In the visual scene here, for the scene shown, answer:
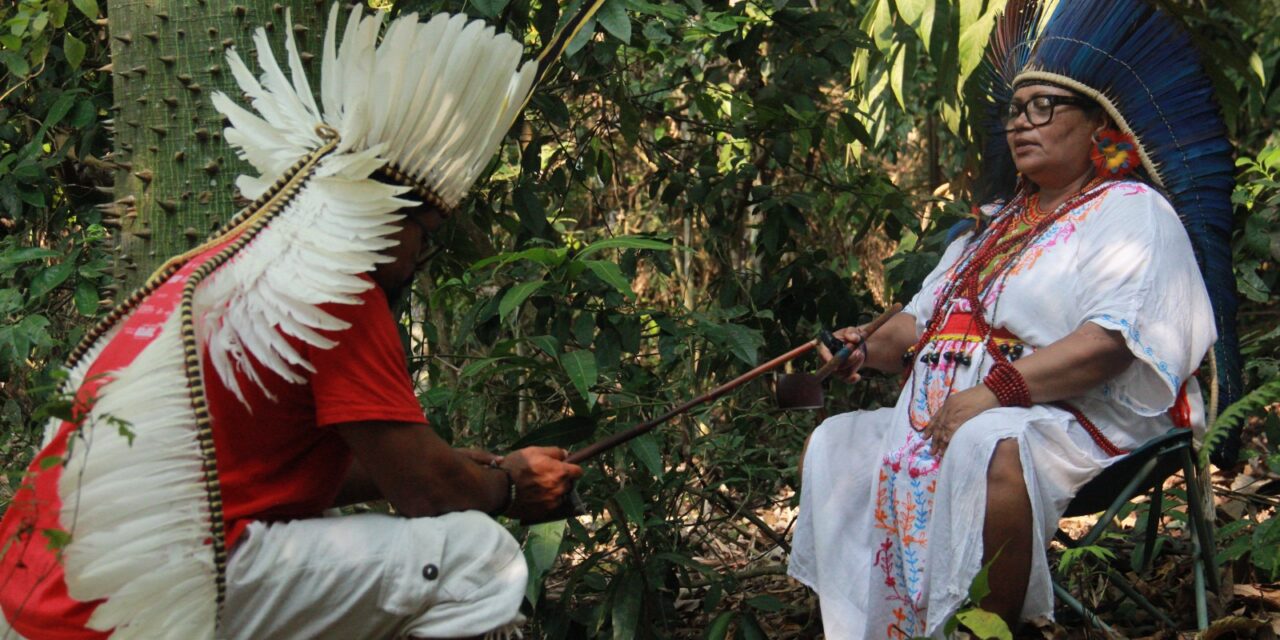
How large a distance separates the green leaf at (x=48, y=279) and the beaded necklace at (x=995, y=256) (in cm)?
235

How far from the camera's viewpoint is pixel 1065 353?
2.98 meters

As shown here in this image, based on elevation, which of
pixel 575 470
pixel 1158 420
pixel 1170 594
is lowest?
pixel 1170 594

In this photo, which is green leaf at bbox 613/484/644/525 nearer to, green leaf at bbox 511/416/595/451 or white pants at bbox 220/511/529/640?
green leaf at bbox 511/416/595/451

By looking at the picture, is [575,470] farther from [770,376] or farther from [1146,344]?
[770,376]

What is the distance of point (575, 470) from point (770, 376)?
2.51m

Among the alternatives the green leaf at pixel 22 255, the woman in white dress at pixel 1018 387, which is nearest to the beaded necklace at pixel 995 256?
the woman in white dress at pixel 1018 387

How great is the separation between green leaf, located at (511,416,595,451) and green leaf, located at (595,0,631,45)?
93 centimetres

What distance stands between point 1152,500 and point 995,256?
713 mm

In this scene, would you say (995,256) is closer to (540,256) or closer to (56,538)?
(540,256)

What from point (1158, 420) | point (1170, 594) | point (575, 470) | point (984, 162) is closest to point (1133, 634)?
point (1170, 594)

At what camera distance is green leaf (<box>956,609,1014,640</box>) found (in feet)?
7.88

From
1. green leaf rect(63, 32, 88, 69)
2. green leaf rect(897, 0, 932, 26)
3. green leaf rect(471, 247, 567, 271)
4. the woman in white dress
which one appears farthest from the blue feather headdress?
green leaf rect(63, 32, 88, 69)

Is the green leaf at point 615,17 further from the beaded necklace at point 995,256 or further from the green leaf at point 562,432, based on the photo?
the beaded necklace at point 995,256

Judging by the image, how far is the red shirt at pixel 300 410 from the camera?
225 cm
